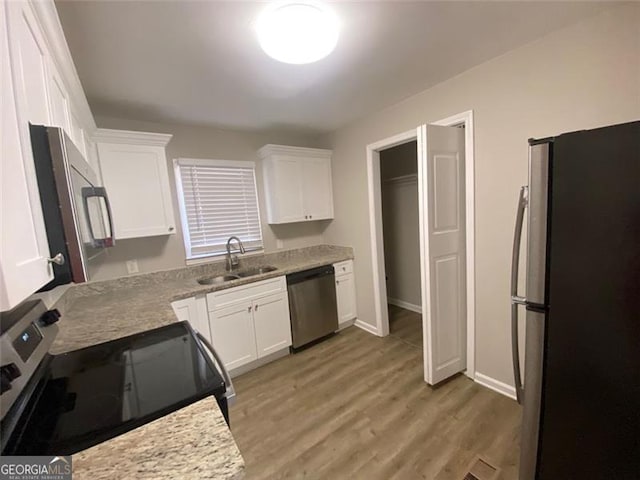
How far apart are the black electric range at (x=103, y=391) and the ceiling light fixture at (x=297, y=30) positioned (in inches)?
59.4

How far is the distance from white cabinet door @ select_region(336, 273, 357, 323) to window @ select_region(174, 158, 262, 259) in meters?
1.08

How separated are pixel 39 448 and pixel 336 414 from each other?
1660 mm

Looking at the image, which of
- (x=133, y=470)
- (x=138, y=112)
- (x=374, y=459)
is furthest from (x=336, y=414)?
(x=138, y=112)

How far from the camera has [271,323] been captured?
8.71ft

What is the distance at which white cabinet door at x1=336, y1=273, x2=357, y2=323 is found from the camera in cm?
320

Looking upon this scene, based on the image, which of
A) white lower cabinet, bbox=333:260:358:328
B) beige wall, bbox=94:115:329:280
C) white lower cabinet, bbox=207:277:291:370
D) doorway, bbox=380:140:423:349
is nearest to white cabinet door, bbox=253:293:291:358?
white lower cabinet, bbox=207:277:291:370

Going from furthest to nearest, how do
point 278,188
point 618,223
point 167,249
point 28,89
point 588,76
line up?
1. point 278,188
2. point 167,249
3. point 588,76
4. point 618,223
5. point 28,89

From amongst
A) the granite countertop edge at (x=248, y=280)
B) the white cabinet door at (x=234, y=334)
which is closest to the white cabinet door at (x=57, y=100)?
the granite countertop edge at (x=248, y=280)

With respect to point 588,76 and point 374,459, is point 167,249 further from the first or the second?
point 588,76

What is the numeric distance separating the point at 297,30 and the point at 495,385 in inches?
107

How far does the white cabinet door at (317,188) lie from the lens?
327 cm

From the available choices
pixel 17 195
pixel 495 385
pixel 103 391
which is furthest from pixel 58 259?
pixel 495 385

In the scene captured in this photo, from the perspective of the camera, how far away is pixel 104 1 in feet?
3.80

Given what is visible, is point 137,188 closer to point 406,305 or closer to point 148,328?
point 148,328
